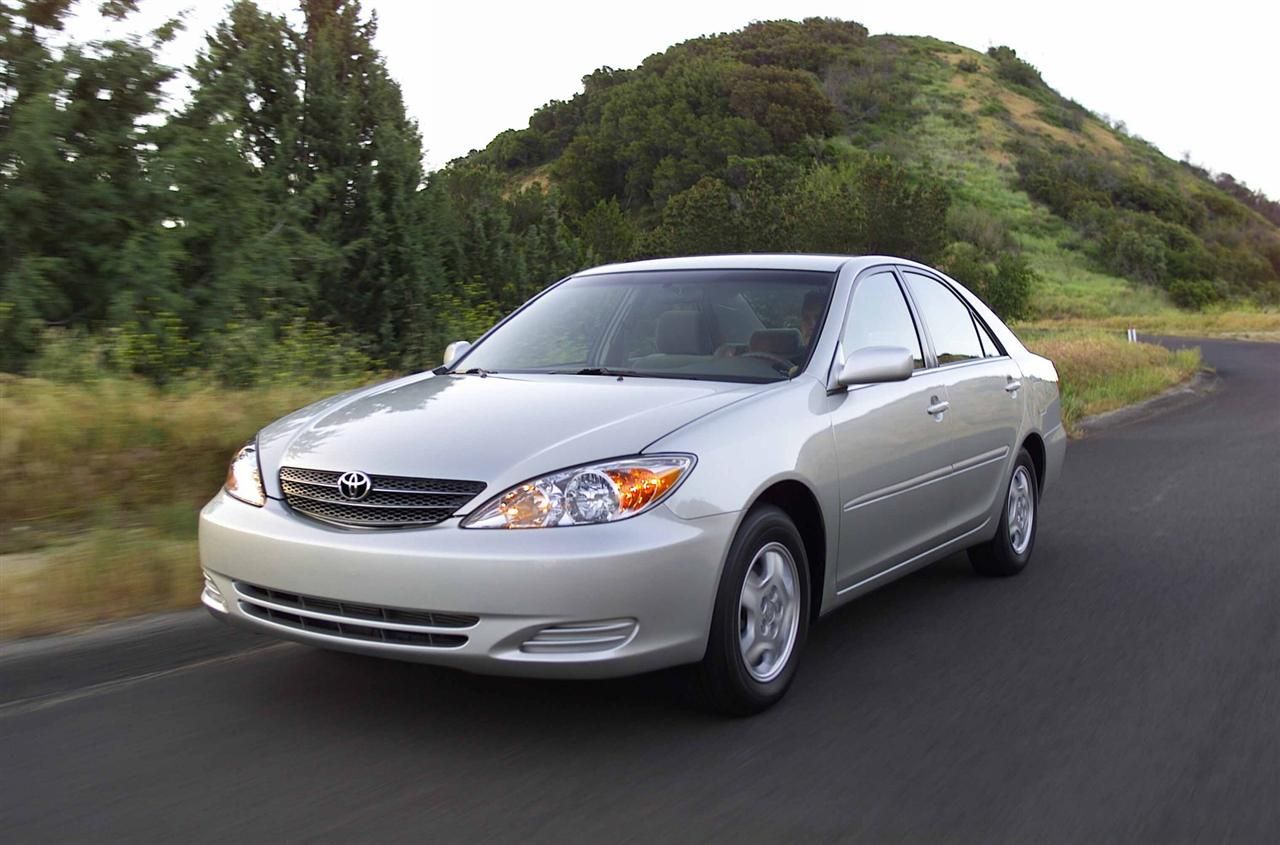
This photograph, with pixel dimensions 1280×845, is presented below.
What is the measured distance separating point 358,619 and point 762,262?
2.56 metres

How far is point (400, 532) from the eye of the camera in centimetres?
393

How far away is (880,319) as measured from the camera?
18.6 feet

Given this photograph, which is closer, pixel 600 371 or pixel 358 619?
pixel 358 619

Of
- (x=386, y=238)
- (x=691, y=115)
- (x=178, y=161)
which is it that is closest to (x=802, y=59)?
(x=691, y=115)

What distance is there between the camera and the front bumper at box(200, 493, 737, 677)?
380 centimetres

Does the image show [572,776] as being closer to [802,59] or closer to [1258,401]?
[1258,401]

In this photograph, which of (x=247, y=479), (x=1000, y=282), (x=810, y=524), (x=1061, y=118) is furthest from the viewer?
(x=1061, y=118)

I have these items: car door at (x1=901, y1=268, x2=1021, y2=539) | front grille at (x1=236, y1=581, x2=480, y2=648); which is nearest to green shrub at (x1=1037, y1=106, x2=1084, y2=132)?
car door at (x1=901, y1=268, x2=1021, y2=539)

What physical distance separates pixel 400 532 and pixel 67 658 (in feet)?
5.45

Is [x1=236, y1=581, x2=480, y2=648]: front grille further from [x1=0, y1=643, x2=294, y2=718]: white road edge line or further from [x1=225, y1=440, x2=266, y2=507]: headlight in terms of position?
[x1=0, y1=643, x2=294, y2=718]: white road edge line

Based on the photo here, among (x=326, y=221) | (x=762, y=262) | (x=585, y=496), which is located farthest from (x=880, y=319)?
(x=326, y=221)

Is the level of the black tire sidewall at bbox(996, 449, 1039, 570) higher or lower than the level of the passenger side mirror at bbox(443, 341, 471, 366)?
lower

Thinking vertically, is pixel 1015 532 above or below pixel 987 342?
below

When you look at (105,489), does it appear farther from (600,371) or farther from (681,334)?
(681,334)
